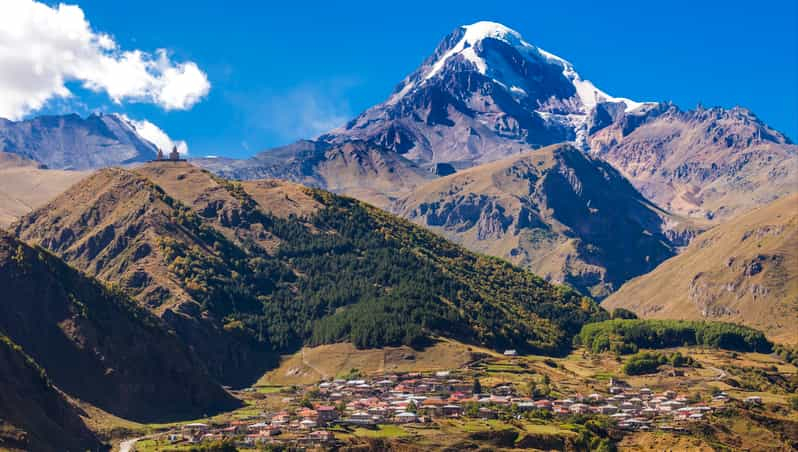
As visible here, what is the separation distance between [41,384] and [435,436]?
70877mm

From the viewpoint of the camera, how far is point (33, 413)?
17262 cm

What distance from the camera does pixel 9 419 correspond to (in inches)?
6437

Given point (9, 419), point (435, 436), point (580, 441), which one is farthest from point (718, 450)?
point (9, 419)

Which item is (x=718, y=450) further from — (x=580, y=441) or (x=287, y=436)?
(x=287, y=436)

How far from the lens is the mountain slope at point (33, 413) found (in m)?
162

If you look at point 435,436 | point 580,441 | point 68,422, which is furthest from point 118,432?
point 580,441

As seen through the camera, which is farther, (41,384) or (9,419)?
(41,384)

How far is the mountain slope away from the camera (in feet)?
530

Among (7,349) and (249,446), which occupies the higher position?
(7,349)

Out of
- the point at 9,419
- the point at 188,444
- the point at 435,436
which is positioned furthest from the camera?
the point at 435,436

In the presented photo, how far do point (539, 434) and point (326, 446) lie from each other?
43.5 metres

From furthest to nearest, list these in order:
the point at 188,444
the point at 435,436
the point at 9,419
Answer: the point at 435,436
the point at 188,444
the point at 9,419

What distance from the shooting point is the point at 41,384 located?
184 metres

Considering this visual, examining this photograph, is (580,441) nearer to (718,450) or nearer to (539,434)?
(539,434)
